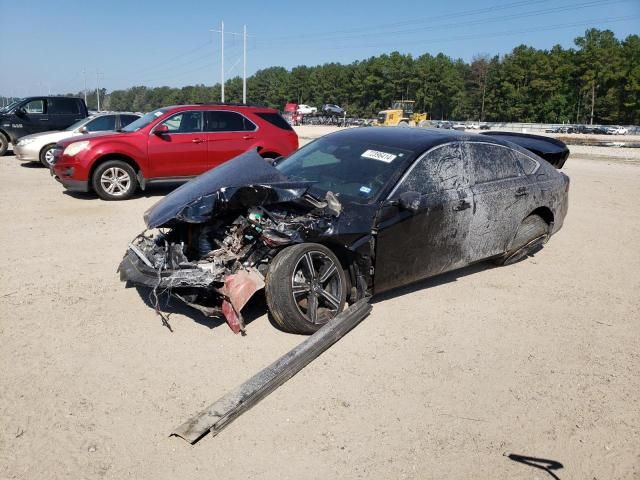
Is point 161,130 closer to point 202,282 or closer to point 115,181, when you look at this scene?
point 115,181

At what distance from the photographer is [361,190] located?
4527 mm

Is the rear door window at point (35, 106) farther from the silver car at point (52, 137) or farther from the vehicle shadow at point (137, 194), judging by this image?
the vehicle shadow at point (137, 194)

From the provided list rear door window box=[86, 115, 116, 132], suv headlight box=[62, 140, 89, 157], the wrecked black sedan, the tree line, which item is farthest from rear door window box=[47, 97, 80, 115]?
the tree line

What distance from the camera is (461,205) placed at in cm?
486

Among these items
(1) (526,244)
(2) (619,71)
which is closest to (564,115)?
(2) (619,71)

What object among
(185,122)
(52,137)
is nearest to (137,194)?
(185,122)

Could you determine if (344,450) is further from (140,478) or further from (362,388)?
(140,478)

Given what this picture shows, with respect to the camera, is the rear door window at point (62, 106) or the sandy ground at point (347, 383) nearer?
the sandy ground at point (347, 383)

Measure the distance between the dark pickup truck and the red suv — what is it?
721cm

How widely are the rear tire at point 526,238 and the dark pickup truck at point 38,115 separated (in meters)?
14.2

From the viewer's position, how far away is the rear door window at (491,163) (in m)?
5.19

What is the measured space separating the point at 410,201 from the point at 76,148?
7002 mm

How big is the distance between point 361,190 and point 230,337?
5.50ft

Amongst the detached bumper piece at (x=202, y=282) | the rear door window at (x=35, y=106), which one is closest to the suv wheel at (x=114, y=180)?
the detached bumper piece at (x=202, y=282)
